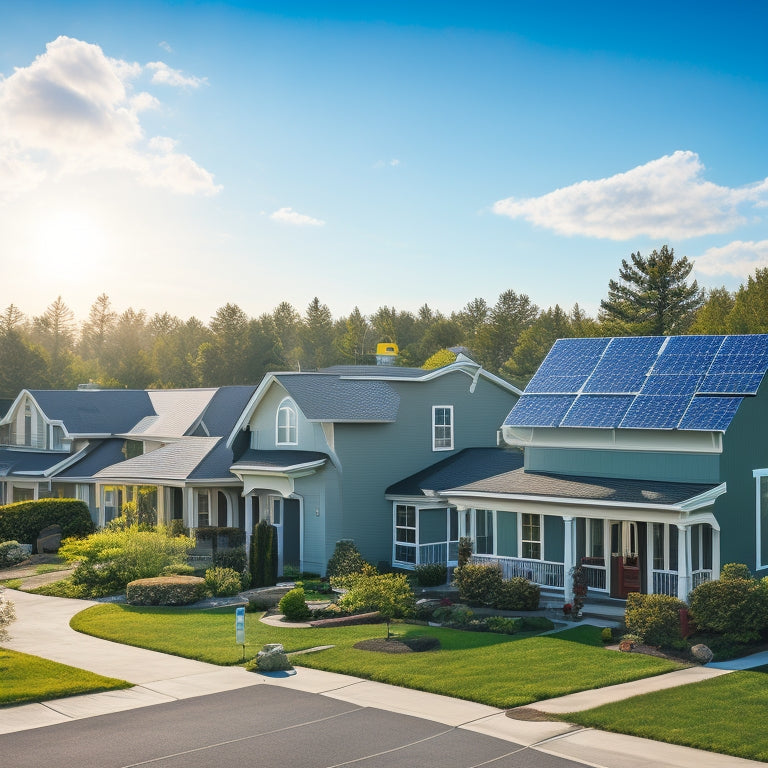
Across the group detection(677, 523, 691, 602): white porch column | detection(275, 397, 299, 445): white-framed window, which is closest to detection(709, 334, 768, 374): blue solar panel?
detection(677, 523, 691, 602): white porch column

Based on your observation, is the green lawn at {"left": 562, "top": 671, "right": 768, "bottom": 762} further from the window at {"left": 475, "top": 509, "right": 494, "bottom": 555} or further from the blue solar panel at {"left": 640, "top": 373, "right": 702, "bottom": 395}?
the window at {"left": 475, "top": 509, "right": 494, "bottom": 555}

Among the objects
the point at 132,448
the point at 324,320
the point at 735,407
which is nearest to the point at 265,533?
the point at 735,407

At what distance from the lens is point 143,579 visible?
2762cm

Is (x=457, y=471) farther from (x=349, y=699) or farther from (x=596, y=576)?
(x=349, y=699)

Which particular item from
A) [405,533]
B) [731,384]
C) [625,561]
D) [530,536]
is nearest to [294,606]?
[530,536]

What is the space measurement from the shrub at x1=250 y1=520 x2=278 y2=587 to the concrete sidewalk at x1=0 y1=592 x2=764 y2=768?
750 cm

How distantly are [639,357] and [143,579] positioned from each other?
15751mm

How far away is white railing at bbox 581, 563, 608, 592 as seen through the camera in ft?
85.3

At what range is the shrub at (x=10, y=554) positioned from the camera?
1400 inches

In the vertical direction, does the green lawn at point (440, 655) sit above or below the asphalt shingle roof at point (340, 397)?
below

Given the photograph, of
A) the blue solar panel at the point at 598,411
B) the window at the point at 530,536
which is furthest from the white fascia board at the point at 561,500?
the blue solar panel at the point at 598,411

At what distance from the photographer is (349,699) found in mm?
16719

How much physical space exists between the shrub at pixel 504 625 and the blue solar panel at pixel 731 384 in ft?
26.5

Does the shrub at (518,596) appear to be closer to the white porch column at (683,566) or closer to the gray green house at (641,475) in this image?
the gray green house at (641,475)
